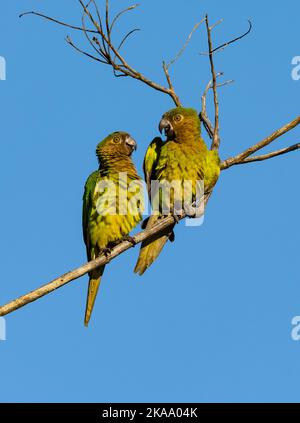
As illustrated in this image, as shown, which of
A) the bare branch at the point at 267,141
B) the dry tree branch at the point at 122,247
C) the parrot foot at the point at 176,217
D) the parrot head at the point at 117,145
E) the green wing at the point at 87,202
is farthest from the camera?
the parrot head at the point at 117,145

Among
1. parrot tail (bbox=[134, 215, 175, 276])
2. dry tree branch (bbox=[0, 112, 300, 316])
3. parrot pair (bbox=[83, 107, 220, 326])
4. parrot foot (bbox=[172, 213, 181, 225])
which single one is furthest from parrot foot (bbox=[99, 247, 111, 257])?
parrot foot (bbox=[172, 213, 181, 225])

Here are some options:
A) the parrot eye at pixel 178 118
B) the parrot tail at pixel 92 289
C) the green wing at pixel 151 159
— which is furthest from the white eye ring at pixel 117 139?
the parrot tail at pixel 92 289

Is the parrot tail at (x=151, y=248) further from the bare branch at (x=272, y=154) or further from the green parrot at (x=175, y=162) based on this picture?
the bare branch at (x=272, y=154)

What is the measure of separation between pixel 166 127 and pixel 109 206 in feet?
4.59

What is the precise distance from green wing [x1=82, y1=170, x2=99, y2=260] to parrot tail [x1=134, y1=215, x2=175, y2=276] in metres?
0.70

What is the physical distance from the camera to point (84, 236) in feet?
30.4

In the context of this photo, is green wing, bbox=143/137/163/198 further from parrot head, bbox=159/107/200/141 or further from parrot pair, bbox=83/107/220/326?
parrot head, bbox=159/107/200/141

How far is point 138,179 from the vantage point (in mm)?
9047

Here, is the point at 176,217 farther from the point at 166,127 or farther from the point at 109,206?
the point at 166,127

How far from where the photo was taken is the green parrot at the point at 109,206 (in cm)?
888

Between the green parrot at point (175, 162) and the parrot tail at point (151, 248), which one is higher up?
the green parrot at point (175, 162)

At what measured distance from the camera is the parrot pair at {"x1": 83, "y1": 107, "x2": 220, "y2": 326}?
8.89 metres

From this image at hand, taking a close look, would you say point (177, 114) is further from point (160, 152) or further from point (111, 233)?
point (111, 233)
